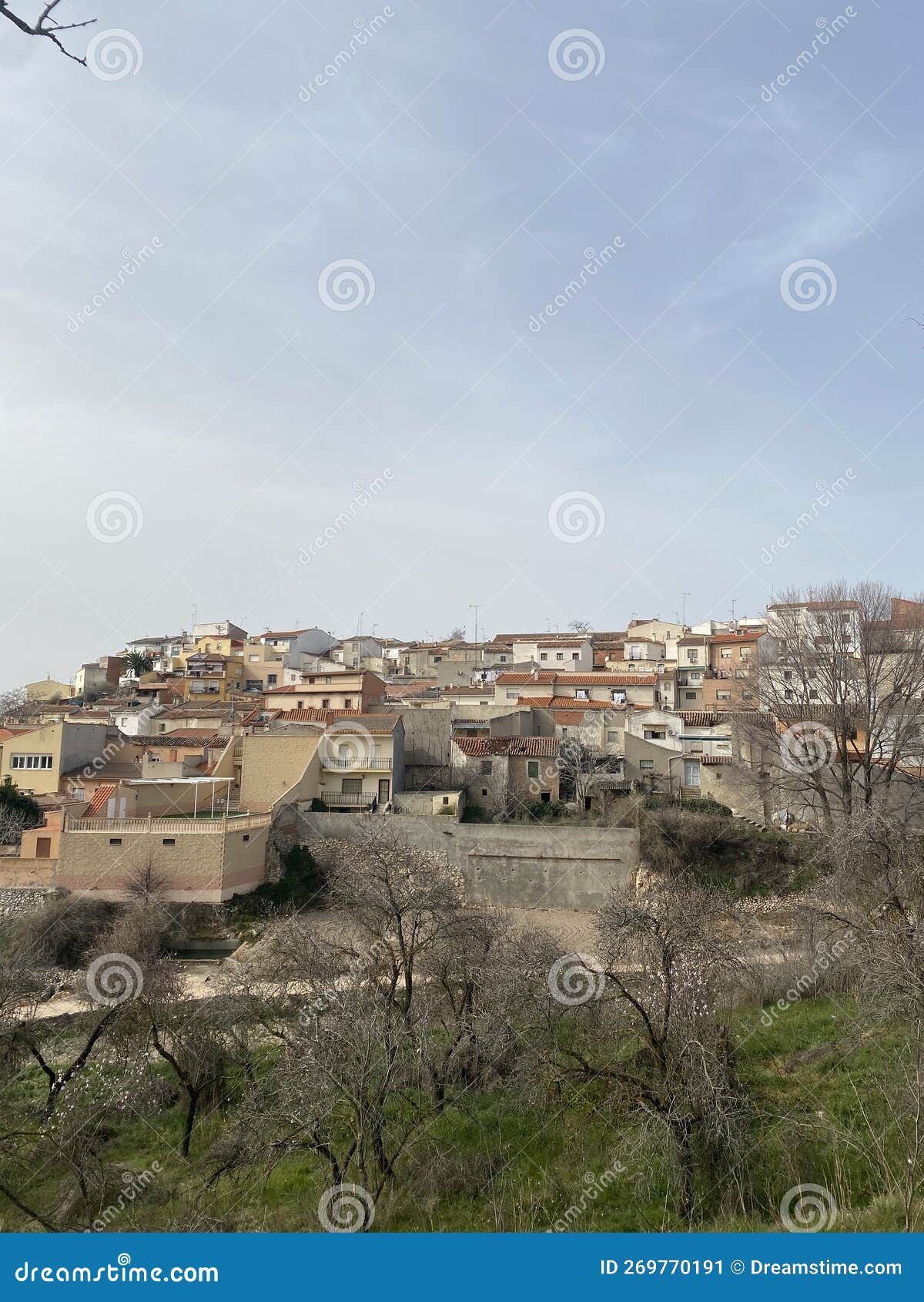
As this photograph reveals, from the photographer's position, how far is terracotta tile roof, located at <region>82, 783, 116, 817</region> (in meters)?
21.4

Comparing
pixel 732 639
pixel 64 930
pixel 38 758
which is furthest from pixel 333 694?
pixel 732 639

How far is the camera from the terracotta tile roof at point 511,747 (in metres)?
26.5

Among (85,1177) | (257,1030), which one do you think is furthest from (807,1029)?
(85,1177)

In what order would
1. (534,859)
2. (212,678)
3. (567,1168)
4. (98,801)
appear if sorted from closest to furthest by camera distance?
(567,1168), (98,801), (534,859), (212,678)

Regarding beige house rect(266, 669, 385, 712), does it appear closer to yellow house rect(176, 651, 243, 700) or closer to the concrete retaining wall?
the concrete retaining wall

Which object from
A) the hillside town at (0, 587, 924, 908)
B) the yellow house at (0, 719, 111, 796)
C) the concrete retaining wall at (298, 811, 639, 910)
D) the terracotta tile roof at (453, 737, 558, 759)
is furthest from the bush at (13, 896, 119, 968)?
the terracotta tile roof at (453, 737, 558, 759)

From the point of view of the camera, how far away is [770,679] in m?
24.0

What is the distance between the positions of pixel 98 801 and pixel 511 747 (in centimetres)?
1294

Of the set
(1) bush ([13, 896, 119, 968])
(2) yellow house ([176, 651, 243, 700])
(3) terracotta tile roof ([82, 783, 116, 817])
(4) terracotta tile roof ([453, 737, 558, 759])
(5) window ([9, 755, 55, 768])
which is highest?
(2) yellow house ([176, 651, 243, 700])

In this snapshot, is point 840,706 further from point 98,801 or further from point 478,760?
point 98,801

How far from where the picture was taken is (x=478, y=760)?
26.4 metres

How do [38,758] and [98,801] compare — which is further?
[38,758]

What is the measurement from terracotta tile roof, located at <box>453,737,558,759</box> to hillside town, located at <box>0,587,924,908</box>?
6 cm

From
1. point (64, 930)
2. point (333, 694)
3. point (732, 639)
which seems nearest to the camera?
point (64, 930)
